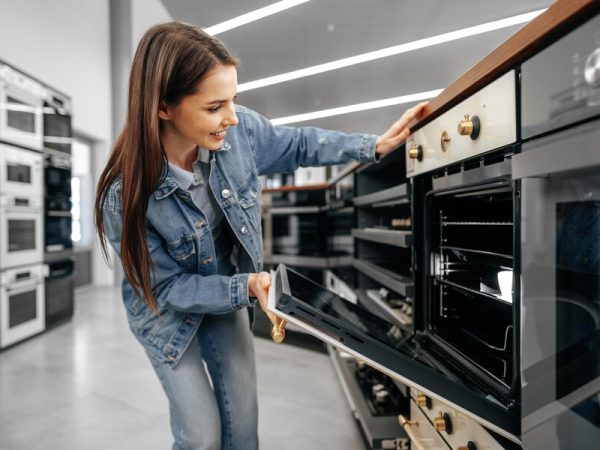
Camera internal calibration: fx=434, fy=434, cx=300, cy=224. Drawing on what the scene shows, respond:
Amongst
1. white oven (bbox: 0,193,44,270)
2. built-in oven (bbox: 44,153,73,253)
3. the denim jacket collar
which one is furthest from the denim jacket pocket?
built-in oven (bbox: 44,153,73,253)

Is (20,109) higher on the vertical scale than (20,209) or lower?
higher

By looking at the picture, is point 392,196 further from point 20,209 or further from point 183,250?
point 20,209

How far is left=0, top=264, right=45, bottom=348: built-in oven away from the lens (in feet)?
8.45

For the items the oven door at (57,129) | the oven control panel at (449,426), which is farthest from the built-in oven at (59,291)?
the oven control panel at (449,426)

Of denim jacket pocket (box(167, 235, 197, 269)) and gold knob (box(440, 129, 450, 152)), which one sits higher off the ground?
gold knob (box(440, 129, 450, 152))

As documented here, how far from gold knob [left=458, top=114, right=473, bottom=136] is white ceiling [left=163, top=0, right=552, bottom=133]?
229 mm

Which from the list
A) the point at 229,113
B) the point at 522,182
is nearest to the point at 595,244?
the point at 522,182

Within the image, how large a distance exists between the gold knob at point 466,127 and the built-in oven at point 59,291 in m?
3.10

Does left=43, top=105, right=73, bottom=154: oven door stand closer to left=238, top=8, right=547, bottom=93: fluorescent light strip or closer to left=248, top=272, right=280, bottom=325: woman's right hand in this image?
left=238, top=8, right=547, bottom=93: fluorescent light strip

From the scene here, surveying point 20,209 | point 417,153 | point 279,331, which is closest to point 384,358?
point 279,331

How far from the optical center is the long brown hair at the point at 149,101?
86 centimetres

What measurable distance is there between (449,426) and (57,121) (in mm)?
3226

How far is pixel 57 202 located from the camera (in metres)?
3.14

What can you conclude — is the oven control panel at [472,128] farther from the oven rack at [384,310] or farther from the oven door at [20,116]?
the oven door at [20,116]
